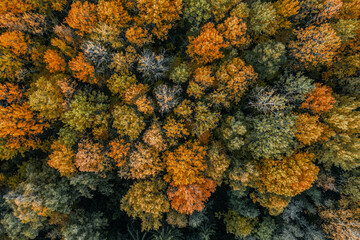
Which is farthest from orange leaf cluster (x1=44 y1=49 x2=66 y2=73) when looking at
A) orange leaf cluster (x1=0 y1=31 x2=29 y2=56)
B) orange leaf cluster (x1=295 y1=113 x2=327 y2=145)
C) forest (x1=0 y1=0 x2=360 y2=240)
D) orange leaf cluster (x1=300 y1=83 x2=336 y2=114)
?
orange leaf cluster (x1=300 y1=83 x2=336 y2=114)

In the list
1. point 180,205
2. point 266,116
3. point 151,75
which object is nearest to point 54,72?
point 151,75

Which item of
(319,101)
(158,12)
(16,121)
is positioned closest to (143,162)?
(16,121)

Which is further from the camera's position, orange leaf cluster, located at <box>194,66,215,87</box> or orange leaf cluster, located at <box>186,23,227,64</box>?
orange leaf cluster, located at <box>186,23,227,64</box>

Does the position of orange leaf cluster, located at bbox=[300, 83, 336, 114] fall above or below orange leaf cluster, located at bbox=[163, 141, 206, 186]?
above

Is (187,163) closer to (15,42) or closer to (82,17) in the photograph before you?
(82,17)

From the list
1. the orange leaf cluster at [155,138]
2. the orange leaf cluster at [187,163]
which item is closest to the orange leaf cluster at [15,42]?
the orange leaf cluster at [155,138]

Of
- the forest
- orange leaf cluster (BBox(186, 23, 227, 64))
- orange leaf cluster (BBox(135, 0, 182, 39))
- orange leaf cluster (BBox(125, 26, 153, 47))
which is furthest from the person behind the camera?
orange leaf cluster (BBox(186, 23, 227, 64))

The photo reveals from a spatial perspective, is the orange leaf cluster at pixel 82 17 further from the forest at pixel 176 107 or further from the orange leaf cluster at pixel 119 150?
the orange leaf cluster at pixel 119 150

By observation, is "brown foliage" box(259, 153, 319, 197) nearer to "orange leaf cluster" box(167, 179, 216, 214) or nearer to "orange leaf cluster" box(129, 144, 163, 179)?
"orange leaf cluster" box(167, 179, 216, 214)
